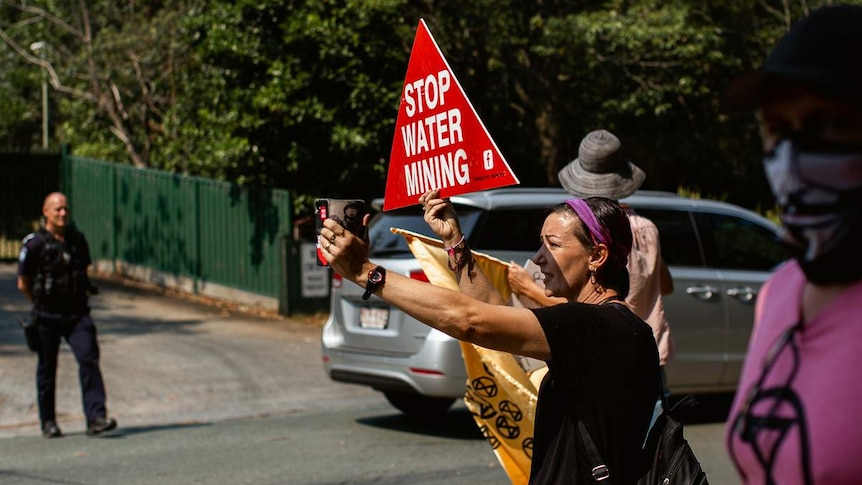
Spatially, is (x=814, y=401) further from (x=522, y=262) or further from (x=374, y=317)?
(x=374, y=317)

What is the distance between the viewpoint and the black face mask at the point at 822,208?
1.61 meters

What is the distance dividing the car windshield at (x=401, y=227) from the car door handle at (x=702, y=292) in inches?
74.6

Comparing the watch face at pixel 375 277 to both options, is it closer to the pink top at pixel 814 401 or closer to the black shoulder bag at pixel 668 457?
the black shoulder bag at pixel 668 457

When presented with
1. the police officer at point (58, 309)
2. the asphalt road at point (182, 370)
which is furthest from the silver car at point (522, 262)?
the police officer at point (58, 309)

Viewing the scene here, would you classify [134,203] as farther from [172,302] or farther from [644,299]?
[644,299]

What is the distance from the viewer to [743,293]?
962cm

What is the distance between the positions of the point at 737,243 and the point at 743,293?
0.48 m

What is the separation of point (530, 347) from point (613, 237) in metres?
0.64

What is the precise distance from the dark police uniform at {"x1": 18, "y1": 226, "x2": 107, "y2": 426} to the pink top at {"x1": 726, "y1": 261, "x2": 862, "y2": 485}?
8.06m

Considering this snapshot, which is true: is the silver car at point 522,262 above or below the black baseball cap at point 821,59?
below

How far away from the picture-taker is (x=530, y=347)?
119 inches

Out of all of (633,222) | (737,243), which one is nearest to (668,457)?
(633,222)

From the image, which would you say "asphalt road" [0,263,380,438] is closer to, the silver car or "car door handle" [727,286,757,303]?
the silver car

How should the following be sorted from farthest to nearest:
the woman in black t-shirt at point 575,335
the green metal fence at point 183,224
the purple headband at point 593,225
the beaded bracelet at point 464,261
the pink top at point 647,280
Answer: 1. the green metal fence at point 183,224
2. the pink top at point 647,280
3. the beaded bracelet at point 464,261
4. the purple headband at point 593,225
5. the woman in black t-shirt at point 575,335
